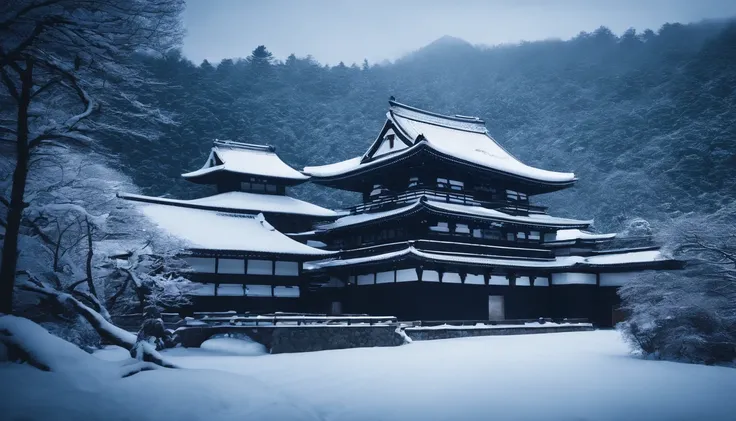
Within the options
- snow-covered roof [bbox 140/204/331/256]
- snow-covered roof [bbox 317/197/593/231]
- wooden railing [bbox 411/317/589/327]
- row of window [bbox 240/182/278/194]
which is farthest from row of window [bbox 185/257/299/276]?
row of window [bbox 240/182/278/194]

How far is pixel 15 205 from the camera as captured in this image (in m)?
10.2

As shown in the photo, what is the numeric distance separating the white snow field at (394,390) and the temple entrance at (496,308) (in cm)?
1466

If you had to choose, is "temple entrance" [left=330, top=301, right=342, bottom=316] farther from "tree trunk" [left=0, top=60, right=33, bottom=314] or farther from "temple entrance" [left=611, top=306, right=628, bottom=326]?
"tree trunk" [left=0, top=60, right=33, bottom=314]

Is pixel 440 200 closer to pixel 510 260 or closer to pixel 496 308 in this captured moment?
pixel 510 260

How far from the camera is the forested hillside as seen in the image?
7119cm

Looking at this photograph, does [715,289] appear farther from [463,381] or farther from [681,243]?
[463,381]

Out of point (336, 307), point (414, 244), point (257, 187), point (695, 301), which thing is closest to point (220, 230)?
point (336, 307)

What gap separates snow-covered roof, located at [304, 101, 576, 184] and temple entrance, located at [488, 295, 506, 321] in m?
8.19

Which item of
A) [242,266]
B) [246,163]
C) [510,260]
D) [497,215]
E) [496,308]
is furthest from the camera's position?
[246,163]

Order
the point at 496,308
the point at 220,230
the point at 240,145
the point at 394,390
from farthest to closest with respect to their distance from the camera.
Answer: the point at 240,145 → the point at 496,308 → the point at 220,230 → the point at 394,390

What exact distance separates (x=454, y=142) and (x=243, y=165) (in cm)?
1658

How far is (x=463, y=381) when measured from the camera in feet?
44.1

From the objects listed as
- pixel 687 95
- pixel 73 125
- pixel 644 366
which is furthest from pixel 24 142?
pixel 687 95

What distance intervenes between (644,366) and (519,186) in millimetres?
23230
